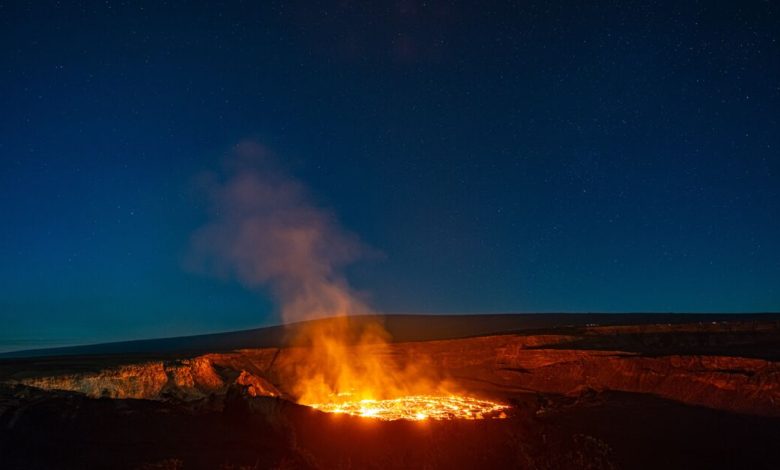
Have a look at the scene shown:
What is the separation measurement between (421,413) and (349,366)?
13.0 m

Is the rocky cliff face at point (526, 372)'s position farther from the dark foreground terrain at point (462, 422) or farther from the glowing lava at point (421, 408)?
the glowing lava at point (421, 408)

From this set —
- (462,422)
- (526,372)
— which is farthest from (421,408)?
(526,372)

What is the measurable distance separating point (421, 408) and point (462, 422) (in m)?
4.67

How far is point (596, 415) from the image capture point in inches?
803

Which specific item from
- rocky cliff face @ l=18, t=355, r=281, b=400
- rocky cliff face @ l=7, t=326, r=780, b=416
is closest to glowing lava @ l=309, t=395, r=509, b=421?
rocky cliff face @ l=7, t=326, r=780, b=416

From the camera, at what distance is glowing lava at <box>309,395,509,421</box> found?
826 inches

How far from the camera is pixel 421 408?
23.1m

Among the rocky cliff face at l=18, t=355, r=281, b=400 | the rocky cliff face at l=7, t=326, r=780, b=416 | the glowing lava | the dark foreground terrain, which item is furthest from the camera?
the rocky cliff face at l=7, t=326, r=780, b=416

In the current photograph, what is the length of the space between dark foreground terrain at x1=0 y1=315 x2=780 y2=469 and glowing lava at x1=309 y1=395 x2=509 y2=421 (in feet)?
4.97

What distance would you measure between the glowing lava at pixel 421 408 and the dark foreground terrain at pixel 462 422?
1.51 meters

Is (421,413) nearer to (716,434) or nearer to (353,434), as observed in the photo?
(353,434)

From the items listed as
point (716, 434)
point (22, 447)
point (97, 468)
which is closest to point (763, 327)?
point (716, 434)

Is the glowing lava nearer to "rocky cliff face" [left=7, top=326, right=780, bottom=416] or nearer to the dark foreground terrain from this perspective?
the dark foreground terrain

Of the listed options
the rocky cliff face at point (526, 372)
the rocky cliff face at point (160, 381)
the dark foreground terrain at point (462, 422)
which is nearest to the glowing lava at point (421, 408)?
the dark foreground terrain at point (462, 422)
